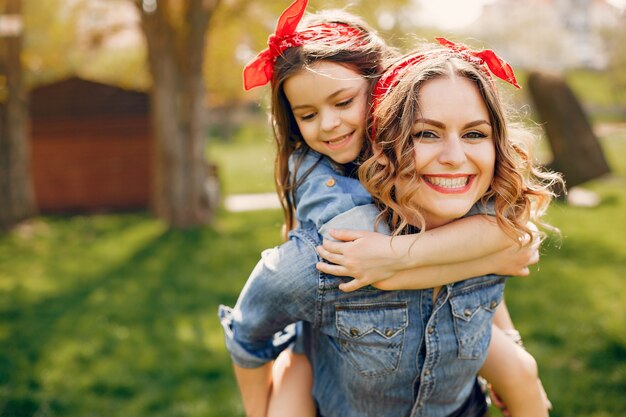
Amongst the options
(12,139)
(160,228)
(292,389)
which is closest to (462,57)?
(292,389)

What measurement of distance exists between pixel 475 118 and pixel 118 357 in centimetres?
402

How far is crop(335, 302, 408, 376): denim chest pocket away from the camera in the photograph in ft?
5.16

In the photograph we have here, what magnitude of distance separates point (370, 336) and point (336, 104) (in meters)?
0.81

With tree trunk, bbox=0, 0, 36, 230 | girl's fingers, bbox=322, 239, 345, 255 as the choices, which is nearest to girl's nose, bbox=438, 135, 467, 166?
girl's fingers, bbox=322, 239, 345, 255

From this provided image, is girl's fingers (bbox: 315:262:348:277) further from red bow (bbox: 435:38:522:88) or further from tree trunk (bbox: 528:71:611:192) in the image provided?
tree trunk (bbox: 528:71:611:192)

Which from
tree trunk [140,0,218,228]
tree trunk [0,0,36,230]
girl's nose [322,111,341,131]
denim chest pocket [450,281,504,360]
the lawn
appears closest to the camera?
denim chest pocket [450,281,504,360]

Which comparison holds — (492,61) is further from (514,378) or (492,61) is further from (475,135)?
(514,378)

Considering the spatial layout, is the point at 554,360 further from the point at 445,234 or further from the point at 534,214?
the point at 445,234

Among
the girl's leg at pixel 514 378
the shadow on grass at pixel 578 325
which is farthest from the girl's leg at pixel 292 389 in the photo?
the shadow on grass at pixel 578 325

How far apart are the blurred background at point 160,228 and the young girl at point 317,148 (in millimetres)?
254

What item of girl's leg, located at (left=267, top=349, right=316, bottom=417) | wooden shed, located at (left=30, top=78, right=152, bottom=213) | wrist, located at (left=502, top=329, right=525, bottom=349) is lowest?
wooden shed, located at (left=30, top=78, right=152, bottom=213)

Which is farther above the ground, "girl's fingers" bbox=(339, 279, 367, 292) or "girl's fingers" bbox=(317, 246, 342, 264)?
"girl's fingers" bbox=(317, 246, 342, 264)

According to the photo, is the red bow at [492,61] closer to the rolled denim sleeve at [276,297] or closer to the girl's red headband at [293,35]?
the girl's red headband at [293,35]

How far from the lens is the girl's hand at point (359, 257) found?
60.9 inches
